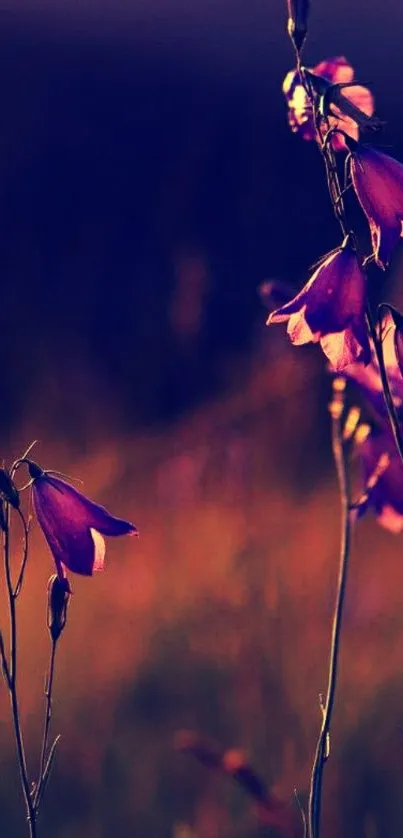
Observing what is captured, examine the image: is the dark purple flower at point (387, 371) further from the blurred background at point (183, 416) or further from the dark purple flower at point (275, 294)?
the blurred background at point (183, 416)

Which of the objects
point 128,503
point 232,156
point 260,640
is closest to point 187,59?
point 232,156

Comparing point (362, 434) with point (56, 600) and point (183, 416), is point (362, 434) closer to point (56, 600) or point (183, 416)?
point (56, 600)

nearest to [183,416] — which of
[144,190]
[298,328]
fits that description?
[144,190]

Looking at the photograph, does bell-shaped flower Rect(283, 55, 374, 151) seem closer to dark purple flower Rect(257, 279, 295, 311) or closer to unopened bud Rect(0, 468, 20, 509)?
dark purple flower Rect(257, 279, 295, 311)

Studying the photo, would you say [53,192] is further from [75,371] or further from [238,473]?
[238,473]

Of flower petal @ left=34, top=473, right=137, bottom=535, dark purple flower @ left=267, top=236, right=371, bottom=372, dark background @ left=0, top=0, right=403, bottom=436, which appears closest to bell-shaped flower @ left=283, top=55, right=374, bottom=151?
dark purple flower @ left=267, top=236, right=371, bottom=372

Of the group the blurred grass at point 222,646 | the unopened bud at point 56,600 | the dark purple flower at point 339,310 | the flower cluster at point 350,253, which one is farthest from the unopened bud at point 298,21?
the blurred grass at point 222,646
